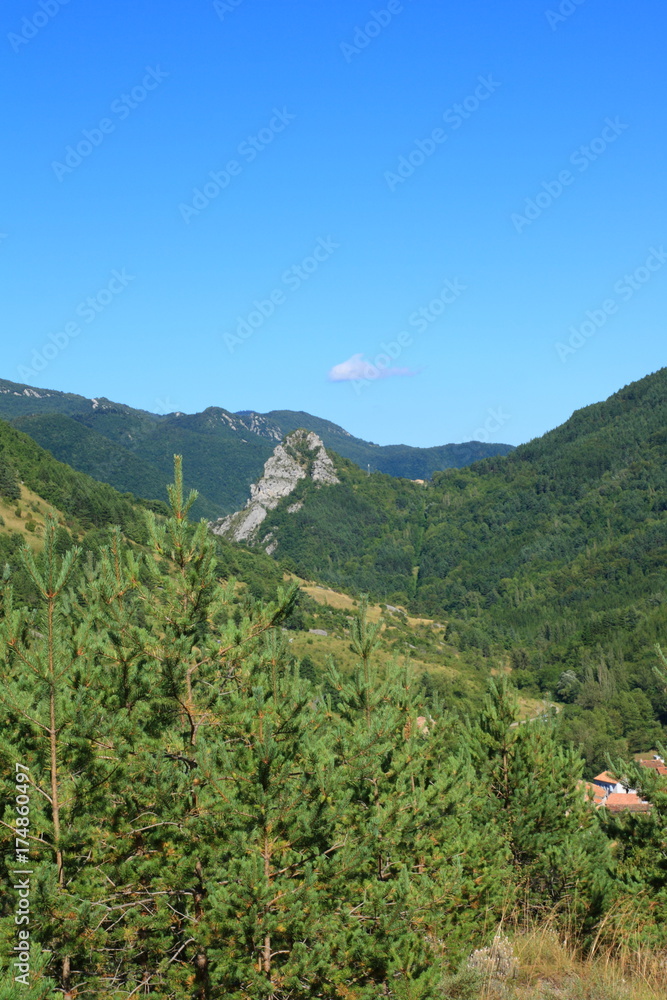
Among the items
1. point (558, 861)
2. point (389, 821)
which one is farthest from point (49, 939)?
point (558, 861)

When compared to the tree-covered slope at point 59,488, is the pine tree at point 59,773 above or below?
below

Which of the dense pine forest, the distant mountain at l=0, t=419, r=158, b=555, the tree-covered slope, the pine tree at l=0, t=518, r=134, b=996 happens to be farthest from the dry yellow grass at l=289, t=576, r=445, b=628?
the pine tree at l=0, t=518, r=134, b=996

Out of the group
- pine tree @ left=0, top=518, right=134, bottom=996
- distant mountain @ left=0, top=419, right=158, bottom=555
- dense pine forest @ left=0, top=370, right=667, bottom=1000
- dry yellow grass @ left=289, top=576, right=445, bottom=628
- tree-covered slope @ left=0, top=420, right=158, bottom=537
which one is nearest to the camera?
pine tree @ left=0, top=518, right=134, bottom=996

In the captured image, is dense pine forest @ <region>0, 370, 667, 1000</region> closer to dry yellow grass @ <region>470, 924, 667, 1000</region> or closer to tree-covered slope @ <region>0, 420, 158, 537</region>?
dry yellow grass @ <region>470, 924, 667, 1000</region>

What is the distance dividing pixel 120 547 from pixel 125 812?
139 inches

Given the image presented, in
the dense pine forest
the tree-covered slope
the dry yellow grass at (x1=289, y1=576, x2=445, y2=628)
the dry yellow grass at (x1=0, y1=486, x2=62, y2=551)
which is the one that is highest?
the tree-covered slope

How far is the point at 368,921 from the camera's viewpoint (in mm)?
9156

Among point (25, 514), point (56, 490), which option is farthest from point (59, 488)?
point (25, 514)

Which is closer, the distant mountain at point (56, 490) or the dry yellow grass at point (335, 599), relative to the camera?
the distant mountain at point (56, 490)

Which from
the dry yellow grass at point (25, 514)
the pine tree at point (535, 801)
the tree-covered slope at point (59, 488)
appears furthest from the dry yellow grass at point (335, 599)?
the pine tree at point (535, 801)

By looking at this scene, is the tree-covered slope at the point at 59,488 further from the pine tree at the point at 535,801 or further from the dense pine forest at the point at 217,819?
the dense pine forest at the point at 217,819

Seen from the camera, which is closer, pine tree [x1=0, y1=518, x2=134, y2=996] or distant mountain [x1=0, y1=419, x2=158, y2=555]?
pine tree [x1=0, y1=518, x2=134, y2=996]

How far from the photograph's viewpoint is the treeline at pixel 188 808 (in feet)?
24.1

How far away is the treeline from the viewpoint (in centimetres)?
735
